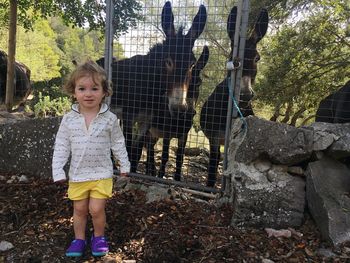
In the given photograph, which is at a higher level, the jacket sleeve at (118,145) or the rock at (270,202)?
the jacket sleeve at (118,145)

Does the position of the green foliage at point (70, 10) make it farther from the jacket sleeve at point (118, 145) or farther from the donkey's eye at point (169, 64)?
the jacket sleeve at point (118, 145)

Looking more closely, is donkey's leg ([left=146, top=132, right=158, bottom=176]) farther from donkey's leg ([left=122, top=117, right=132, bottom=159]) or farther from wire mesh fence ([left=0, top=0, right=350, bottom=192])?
donkey's leg ([left=122, top=117, right=132, bottom=159])

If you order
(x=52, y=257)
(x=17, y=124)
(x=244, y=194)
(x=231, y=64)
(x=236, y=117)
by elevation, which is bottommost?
(x=52, y=257)

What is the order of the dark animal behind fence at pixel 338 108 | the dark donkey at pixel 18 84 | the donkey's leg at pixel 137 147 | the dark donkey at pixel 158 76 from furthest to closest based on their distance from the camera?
1. the dark donkey at pixel 18 84
2. the donkey's leg at pixel 137 147
3. the dark donkey at pixel 158 76
4. the dark animal behind fence at pixel 338 108

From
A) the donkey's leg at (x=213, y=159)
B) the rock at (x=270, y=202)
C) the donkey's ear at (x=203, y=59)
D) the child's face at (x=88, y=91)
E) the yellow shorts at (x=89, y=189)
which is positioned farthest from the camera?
the donkey's ear at (x=203, y=59)

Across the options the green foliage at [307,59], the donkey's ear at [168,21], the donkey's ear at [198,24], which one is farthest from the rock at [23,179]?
the green foliage at [307,59]

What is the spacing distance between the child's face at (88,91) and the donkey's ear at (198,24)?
2.15 m

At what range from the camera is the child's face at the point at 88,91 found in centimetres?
265

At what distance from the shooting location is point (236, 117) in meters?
3.85

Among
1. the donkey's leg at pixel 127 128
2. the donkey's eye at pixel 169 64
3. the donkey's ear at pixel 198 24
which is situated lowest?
the donkey's leg at pixel 127 128

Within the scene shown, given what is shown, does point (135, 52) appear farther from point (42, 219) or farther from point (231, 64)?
point (42, 219)

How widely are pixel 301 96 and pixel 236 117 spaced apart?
9.35 ft

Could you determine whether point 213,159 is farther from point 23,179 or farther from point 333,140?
point 23,179

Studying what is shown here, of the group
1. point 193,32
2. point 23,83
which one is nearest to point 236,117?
point 193,32
